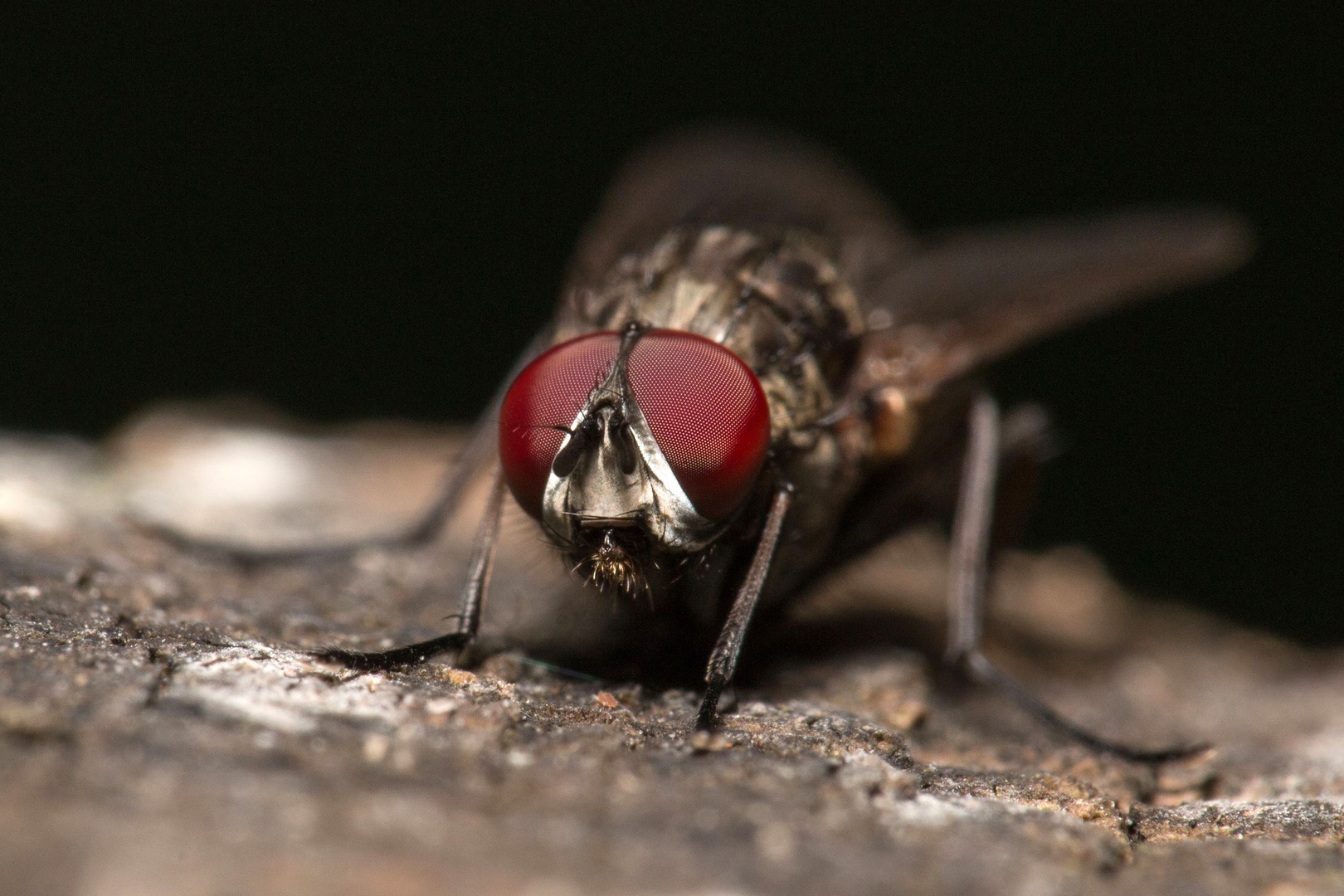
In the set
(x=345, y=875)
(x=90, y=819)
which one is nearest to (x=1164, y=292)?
(x=345, y=875)

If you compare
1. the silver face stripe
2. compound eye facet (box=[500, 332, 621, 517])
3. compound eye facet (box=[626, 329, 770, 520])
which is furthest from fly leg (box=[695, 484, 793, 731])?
compound eye facet (box=[500, 332, 621, 517])

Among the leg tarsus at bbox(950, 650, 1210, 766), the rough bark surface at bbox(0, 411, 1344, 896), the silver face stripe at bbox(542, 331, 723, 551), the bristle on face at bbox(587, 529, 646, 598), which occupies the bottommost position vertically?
the rough bark surface at bbox(0, 411, 1344, 896)

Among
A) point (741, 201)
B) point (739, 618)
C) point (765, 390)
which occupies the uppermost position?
point (741, 201)

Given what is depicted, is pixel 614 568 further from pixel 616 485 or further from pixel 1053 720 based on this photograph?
pixel 1053 720

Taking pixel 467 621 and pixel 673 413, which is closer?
pixel 673 413

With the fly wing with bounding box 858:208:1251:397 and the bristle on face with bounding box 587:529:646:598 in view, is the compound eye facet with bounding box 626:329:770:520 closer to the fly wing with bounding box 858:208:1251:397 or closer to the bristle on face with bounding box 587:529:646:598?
the bristle on face with bounding box 587:529:646:598

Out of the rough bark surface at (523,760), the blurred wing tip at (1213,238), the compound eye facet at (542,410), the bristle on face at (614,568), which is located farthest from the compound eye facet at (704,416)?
the blurred wing tip at (1213,238)

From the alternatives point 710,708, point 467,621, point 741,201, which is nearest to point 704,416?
point 710,708
